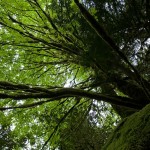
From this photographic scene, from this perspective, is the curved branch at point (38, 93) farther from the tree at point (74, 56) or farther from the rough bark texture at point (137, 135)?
the rough bark texture at point (137, 135)

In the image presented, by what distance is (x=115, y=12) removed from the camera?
3.01 meters

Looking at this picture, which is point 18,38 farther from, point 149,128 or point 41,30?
point 149,128

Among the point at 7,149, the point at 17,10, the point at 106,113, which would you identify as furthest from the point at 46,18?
the point at 7,149

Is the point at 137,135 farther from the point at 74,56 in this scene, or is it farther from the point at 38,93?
the point at 74,56

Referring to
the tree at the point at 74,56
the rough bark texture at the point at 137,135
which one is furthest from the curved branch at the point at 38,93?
the rough bark texture at the point at 137,135

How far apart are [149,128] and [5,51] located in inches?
135

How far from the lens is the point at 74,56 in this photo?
3988mm

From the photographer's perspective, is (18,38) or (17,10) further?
(17,10)

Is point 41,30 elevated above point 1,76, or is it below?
below

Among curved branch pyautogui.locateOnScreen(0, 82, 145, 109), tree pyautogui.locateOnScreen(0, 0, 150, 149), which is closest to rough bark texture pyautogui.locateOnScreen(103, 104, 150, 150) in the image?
tree pyautogui.locateOnScreen(0, 0, 150, 149)

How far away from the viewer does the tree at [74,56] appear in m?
2.84

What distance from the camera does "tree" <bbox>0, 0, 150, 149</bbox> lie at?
9.30 feet

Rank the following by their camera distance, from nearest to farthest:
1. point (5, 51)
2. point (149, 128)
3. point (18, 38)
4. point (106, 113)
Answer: point (149, 128) < point (18, 38) < point (5, 51) < point (106, 113)

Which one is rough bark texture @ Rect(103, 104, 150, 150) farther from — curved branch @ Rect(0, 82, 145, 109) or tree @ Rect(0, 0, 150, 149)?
curved branch @ Rect(0, 82, 145, 109)
